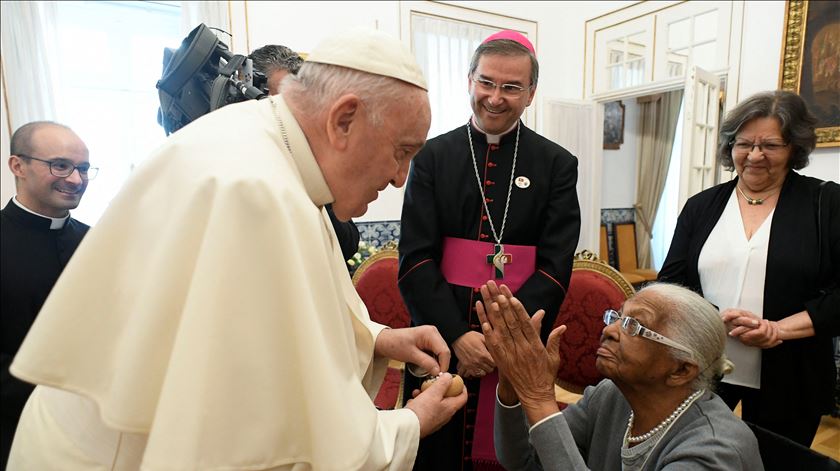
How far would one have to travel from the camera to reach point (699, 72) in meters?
4.41

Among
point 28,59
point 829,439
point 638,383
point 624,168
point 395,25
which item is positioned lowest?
point 829,439

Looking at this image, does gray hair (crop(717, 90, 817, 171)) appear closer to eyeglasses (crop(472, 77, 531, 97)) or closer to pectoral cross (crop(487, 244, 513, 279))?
eyeglasses (crop(472, 77, 531, 97))

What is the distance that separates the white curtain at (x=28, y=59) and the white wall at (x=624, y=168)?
7024 mm

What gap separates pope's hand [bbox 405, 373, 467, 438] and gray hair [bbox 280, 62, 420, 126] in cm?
65

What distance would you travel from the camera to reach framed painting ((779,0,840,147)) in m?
4.04

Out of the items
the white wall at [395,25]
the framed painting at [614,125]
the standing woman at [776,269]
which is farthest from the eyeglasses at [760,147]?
the framed painting at [614,125]

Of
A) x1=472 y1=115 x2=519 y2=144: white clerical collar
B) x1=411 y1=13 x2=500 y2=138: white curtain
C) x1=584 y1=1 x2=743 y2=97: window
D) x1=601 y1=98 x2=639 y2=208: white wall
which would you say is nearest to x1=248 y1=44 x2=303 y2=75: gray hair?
x1=472 y1=115 x2=519 y2=144: white clerical collar

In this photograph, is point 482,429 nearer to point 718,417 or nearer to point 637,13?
point 718,417

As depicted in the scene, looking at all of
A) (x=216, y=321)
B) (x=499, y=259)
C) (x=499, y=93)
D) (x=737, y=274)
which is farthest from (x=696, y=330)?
(x=216, y=321)

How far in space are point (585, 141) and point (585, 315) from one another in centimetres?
444

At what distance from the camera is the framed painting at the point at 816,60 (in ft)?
13.2

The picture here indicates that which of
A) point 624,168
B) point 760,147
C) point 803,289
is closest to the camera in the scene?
point 803,289

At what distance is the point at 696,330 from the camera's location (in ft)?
4.68

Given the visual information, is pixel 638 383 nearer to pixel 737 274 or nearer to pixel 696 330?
pixel 696 330
